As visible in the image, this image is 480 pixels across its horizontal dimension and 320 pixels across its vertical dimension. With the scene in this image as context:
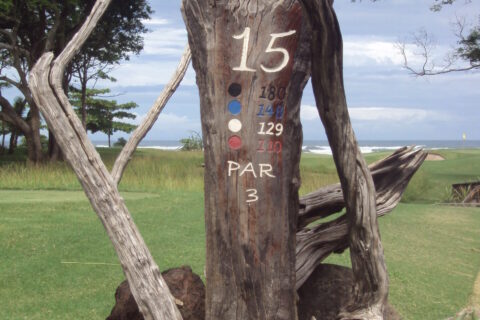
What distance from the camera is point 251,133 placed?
318 centimetres

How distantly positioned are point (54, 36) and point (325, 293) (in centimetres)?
Result: 1523

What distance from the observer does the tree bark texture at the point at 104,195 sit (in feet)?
12.0

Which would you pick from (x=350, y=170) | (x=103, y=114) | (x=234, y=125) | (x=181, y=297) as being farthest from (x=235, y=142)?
(x=103, y=114)

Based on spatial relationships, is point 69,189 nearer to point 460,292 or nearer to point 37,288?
point 37,288

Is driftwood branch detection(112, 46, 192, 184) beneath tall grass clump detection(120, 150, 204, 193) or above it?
above

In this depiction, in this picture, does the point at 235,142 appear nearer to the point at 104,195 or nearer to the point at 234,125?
the point at 234,125

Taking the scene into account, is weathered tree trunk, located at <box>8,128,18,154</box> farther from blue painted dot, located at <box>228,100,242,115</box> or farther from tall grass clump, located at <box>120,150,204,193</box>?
blue painted dot, located at <box>228,100,242,115</box>

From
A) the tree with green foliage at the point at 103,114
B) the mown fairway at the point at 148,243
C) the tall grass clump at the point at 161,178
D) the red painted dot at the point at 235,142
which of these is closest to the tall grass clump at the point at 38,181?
the mown fairway at the point at 148,243

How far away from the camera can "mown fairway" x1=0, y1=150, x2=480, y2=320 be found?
17.8 ft

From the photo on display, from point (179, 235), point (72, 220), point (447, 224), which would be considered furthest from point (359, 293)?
point (447, 224)

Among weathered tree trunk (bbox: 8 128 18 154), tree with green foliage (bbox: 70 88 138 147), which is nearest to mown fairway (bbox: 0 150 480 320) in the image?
weathered tree trunk (bbox: 8 128 18 154)

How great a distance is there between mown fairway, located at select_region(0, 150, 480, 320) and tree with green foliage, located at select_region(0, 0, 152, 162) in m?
7.08

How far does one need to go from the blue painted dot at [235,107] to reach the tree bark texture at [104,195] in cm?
105

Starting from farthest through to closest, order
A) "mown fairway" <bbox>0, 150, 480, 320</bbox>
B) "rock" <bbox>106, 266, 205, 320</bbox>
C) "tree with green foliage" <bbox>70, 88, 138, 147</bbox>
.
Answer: "tree with green foliage" <bbox>70, 88, 138, 147</bbox> → "mown fairway" <bbox>0, 150, 480, 320</bbox> → "rock" <bbox>106, 266, 205, 320</bbox>
